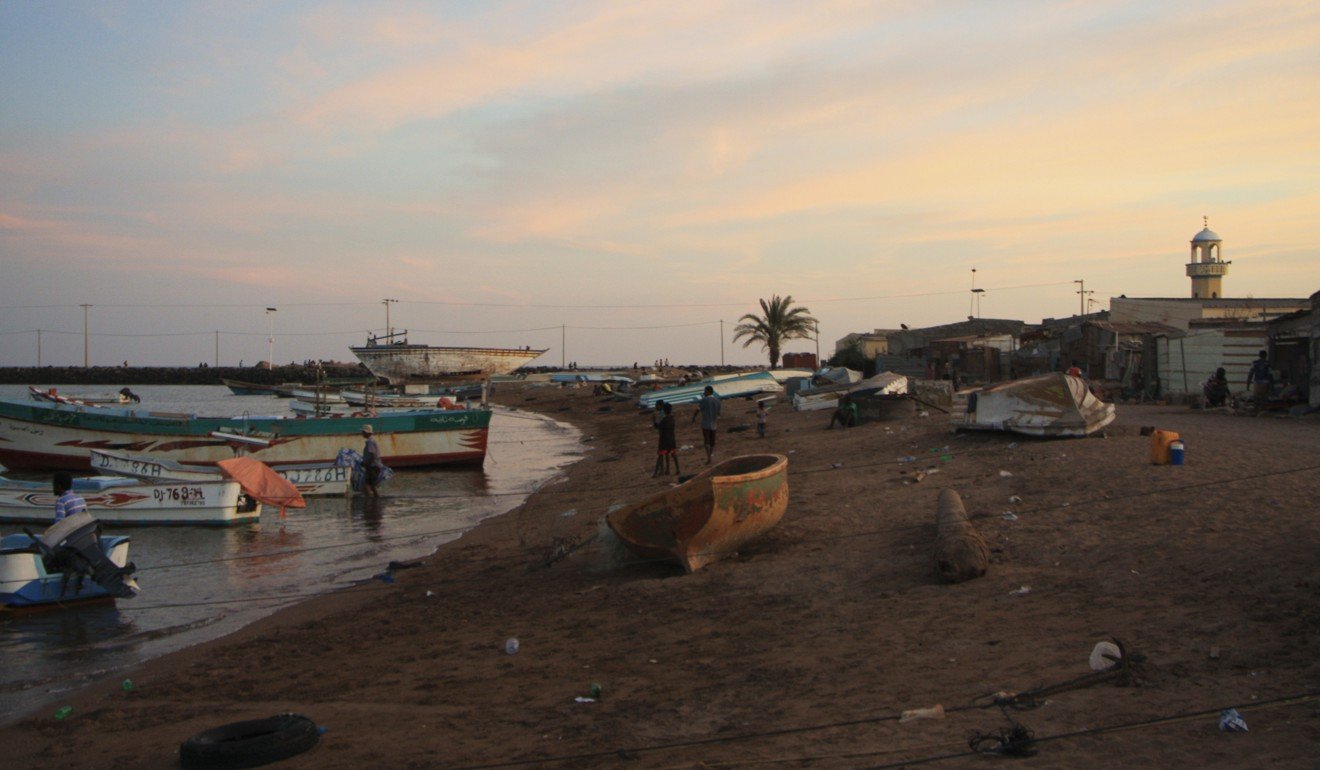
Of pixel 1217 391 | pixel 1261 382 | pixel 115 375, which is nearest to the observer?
pixel 1261 382

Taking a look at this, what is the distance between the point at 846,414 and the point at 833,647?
60.6ft

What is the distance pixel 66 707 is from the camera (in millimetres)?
8461

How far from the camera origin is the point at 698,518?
10.8 meters

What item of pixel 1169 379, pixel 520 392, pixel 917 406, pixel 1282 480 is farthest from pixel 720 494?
pixel 520 392

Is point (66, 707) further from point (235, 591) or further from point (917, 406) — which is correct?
point (917, 406)

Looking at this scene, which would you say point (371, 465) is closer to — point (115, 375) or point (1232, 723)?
point (1232, 723)

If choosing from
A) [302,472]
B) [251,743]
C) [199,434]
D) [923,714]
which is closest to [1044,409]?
[923,714]

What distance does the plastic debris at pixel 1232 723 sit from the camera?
509 cm

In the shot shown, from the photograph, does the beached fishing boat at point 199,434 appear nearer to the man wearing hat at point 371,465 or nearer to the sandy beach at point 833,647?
the man wearing hat at point 371,465

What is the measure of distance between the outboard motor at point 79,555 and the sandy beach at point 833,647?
2.38 meters

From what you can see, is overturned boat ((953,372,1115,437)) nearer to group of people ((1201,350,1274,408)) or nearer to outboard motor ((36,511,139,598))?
group of people ((1201,350,1274,408))

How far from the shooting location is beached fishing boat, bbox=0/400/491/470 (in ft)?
91.5

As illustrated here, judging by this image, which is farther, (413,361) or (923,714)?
(413,361)

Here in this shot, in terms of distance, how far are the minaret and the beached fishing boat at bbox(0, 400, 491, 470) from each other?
42.0 metres
